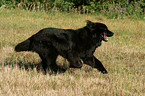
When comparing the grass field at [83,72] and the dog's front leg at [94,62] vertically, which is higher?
the dog's front leg at [94,62]

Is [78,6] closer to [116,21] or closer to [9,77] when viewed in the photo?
[116,21]

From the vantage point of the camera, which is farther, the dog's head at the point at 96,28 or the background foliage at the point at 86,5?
the background foliage at the point at 86,5

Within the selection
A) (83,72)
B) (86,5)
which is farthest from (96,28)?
(86,5)

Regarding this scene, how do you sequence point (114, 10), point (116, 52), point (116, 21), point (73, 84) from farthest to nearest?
point (114, 10)
point (116, 21)
point (116, 52)
point (73, 84)

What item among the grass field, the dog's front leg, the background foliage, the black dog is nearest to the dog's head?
the black dog

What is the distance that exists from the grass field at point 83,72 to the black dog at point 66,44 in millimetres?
303

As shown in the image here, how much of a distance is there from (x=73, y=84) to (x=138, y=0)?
38.8 ft

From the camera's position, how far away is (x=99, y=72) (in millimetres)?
4844

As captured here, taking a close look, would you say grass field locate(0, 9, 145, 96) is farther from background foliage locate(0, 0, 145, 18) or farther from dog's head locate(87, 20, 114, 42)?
background foliage locate(0, 0, 145, 18)

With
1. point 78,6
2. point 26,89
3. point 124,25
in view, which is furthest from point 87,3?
point 26,89

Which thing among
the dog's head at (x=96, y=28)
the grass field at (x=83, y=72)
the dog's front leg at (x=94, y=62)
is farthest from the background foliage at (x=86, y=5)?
the dog's front leg at (x=94, y=62)

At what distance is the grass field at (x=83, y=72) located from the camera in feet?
12.7

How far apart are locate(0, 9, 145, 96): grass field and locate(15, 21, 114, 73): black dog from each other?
303 millimetres

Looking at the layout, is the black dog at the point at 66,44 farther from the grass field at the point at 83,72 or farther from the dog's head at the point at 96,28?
the grass field at the point at 83,72
